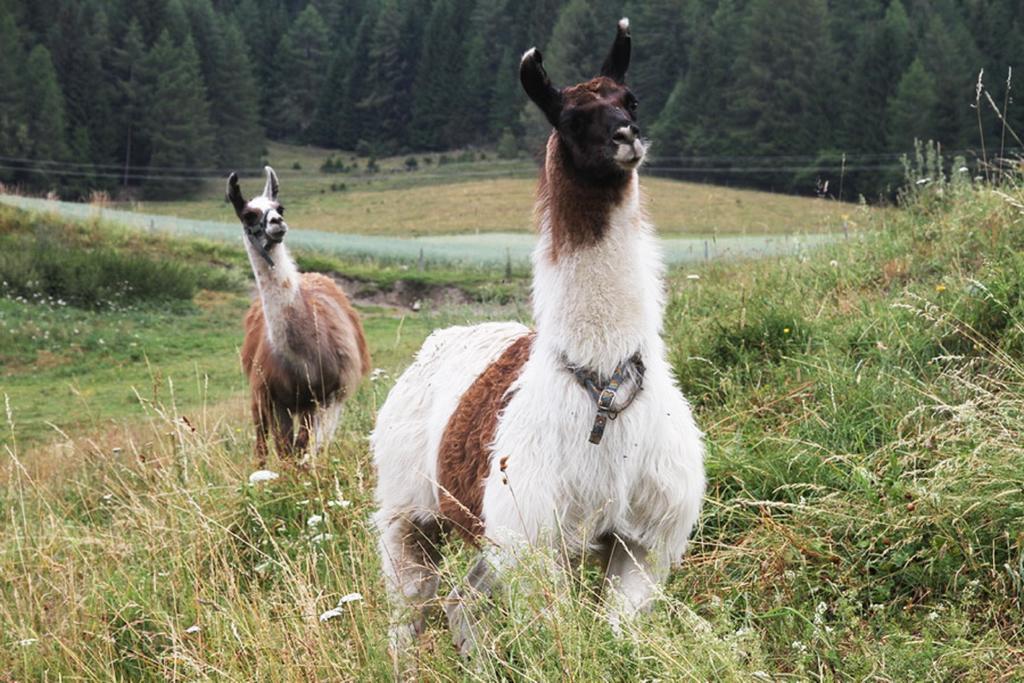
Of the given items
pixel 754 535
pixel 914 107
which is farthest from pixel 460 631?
pixel 914 107

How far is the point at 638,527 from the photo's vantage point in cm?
405

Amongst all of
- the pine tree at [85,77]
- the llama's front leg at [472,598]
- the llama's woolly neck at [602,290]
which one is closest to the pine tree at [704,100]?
the pine tree at [85,77]

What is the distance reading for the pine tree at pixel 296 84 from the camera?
97938mm

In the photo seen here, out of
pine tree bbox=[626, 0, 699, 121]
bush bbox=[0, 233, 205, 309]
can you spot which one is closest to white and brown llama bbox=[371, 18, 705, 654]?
bush bbox=[0, 233, 205, 309]

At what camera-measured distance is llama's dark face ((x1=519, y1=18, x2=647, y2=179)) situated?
4082 mm

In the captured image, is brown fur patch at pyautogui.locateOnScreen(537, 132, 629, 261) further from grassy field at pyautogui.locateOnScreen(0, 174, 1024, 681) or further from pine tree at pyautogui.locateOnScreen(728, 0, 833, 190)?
pine tree at pyautogui.locateOnScreen(728, 0, 833, 190)

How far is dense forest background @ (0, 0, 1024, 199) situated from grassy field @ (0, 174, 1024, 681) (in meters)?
43.8

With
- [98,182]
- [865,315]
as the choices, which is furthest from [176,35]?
[865,315]

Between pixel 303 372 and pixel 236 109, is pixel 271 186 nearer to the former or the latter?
pixel 303 372

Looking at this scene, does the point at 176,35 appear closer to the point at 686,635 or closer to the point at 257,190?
the point at 257,190

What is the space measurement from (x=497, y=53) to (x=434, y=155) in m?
9.12

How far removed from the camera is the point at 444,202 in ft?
189

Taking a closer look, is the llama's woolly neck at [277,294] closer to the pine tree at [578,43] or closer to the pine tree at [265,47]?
the pine tree at [578,43]

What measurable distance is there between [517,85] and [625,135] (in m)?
76.5
